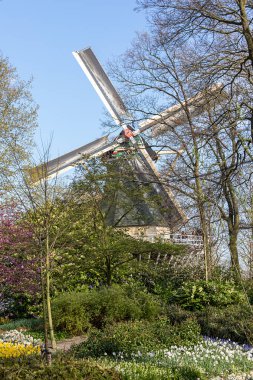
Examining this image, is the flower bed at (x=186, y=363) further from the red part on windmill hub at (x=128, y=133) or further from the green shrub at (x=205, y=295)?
the red part on windmill hub at (x=128, y=133)

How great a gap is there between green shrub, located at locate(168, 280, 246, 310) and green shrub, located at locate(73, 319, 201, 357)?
4691 millimetres

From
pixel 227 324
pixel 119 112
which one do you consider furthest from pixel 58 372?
pixel 119 112

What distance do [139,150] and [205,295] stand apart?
7.83 meters

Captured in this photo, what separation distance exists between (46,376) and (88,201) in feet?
38.1

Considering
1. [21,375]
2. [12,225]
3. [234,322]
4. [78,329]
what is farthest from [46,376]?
[12,225]

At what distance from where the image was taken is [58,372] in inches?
210

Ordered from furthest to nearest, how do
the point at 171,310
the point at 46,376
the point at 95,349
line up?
the point at 171,310 < the point at 95,349 < the point at 46,376

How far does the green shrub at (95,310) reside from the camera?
12.8 metres

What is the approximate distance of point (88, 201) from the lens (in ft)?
55.1

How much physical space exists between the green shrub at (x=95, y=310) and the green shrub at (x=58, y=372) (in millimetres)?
6948

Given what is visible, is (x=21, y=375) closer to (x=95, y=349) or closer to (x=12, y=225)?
(x=95, y=349)

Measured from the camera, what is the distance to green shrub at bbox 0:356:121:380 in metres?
5.29

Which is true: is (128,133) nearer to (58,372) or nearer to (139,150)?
(139,150)

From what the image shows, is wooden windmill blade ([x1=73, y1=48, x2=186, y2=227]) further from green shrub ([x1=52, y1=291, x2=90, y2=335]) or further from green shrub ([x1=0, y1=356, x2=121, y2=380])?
green shrub ([x1=0, y1=356, x2=121, y2=380])
